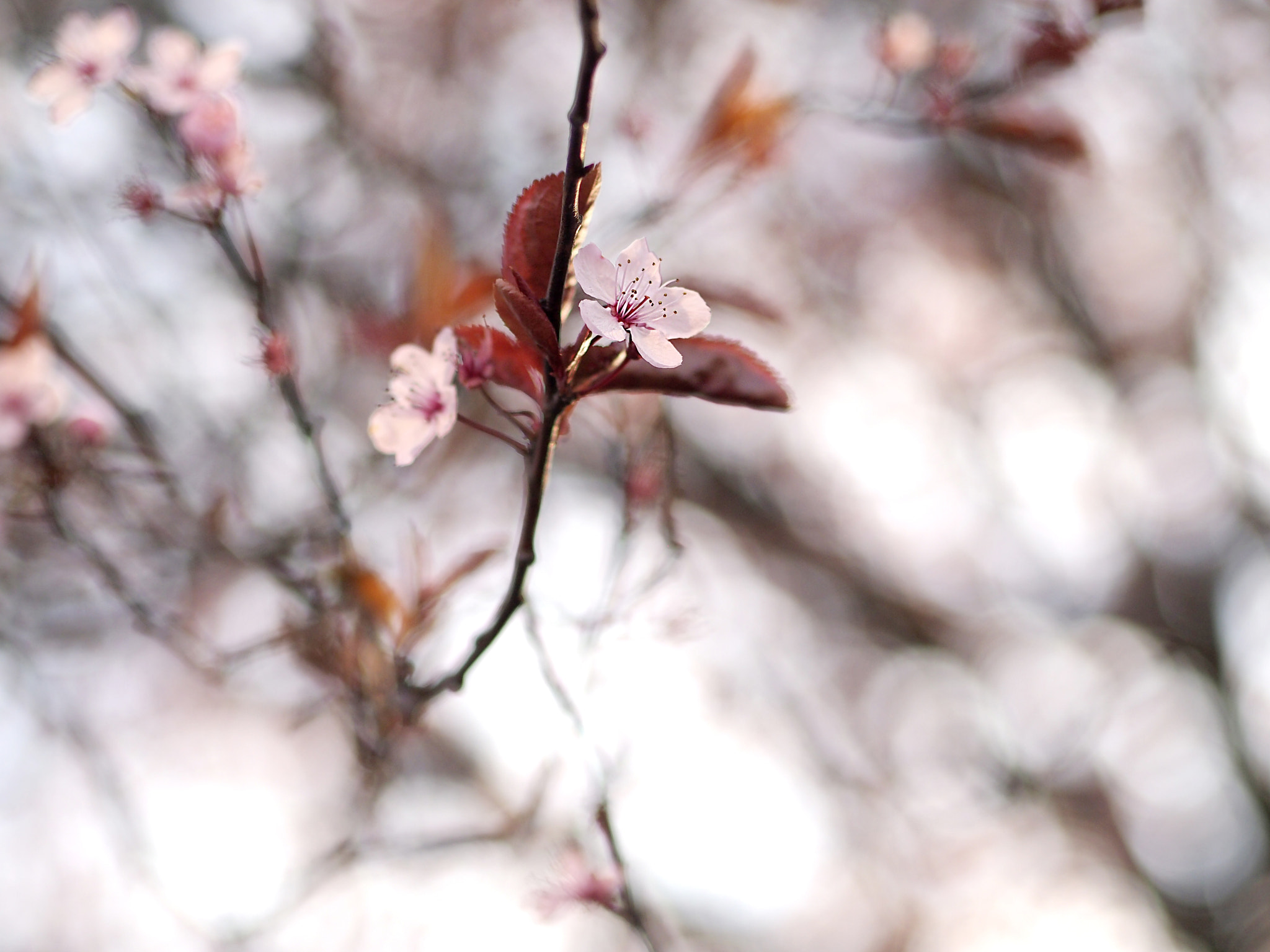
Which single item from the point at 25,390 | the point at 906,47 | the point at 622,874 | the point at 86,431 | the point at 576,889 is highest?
the point at 906,47

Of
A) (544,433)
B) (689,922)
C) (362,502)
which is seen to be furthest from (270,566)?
(689,922)

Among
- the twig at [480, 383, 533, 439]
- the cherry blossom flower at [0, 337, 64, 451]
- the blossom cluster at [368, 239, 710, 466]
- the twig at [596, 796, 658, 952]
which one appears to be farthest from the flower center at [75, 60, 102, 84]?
the twig at [596, 796, 658, 952]

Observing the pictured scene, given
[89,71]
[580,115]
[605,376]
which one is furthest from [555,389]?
[89,71]

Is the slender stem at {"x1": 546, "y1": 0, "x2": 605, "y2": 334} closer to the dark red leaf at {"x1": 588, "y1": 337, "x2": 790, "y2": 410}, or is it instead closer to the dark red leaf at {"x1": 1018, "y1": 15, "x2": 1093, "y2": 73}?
the dark red leaf at {"x1": 588, "y1": 337, "x2": 790, "y2": 410}

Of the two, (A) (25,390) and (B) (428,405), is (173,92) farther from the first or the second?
(B) (428,405)

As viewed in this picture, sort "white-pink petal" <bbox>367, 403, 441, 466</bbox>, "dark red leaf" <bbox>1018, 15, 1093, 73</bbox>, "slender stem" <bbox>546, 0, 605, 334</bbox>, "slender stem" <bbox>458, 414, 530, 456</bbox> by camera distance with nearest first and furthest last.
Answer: "slender stem" <bbox>546, 0, 605, 334</bbox>, "slender stem" <bbox>458, 414, 530, 456</bbox>, "white-pink petal" <bbox>367, 403, 441, 466</bbox>, "dark red leaf" <bbox>1018, 15, 1093, 73</bbox>

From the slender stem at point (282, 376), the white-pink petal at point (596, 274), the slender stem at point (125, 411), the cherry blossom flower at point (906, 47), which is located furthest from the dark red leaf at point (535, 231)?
the cherry blossom flower at point (906, 47)

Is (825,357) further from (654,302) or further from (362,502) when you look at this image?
(654,302)
